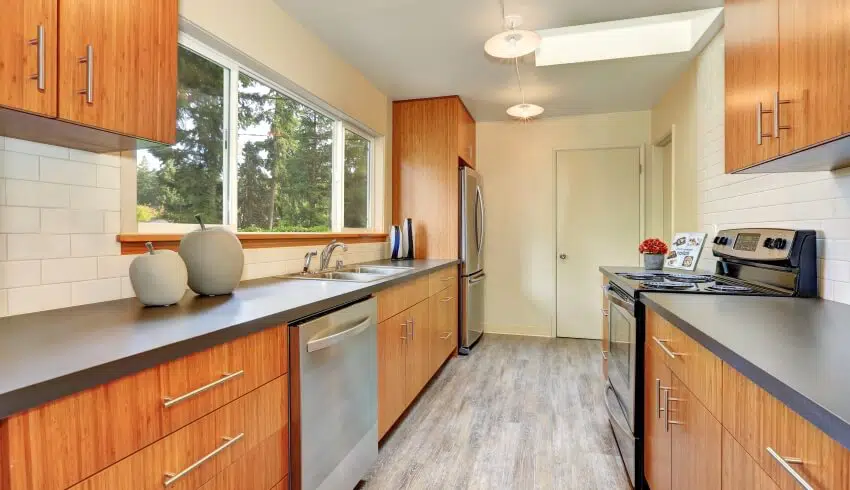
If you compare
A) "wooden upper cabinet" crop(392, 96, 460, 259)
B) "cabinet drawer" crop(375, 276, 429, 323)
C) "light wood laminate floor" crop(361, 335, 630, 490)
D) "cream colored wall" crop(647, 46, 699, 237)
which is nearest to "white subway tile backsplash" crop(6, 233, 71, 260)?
"cabinet drawer" crop(375, 276, 429, 323)

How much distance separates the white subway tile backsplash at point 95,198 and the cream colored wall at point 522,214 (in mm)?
3830

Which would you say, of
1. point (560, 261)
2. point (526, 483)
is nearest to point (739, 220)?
point (526, 483)

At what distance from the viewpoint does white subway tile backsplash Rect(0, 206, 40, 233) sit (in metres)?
1.22

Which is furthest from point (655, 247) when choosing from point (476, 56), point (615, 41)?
point (476, 56)

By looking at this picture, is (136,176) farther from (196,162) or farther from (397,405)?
(397,405)

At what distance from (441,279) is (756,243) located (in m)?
2.01

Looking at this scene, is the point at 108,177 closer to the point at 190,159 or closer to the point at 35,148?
the point at 35,148

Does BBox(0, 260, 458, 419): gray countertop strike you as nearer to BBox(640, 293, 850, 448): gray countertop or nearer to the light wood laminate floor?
the light wood laminate floor

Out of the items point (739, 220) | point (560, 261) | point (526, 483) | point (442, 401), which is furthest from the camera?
point (560, 261)

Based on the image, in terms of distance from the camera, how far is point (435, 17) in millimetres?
2506

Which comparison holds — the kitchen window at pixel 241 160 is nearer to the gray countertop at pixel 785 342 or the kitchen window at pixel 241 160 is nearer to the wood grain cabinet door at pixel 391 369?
the wood grain cabinet door at pixel 391 369

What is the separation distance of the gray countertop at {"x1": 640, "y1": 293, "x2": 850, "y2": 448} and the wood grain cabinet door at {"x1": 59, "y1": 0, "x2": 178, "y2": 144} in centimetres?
162

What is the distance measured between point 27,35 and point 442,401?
265 centimetres

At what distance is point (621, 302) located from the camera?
2.04m
